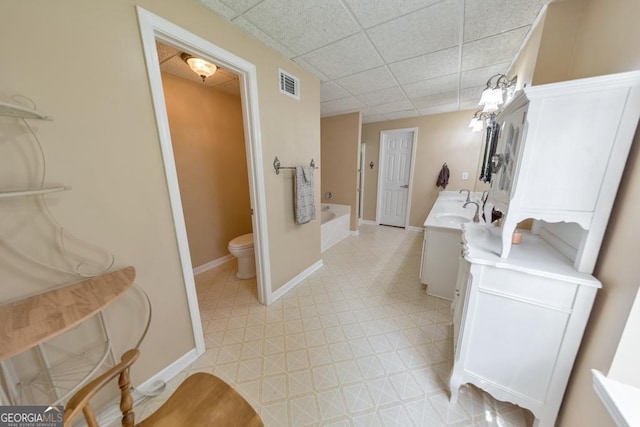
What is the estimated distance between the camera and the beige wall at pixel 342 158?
3.77 metres

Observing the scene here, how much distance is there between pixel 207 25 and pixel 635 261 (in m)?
2.40

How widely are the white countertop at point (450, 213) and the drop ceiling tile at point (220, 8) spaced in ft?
7.45

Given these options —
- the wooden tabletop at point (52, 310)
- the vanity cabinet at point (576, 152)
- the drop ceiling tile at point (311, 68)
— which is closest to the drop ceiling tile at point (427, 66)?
the drop ceiling tile at point (311, 68)

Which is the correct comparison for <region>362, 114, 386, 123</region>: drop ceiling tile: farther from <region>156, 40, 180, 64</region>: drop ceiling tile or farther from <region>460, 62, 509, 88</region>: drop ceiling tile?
<region>156, 40, 180, 64</region>: drop ceiling tile

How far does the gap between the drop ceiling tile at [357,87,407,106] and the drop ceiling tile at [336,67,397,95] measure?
13 centimetres

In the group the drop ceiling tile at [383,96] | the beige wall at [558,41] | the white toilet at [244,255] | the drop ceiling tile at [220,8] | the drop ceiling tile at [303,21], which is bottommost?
the white toilet at [244,255]

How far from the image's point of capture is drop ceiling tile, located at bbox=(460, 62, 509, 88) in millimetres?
2072

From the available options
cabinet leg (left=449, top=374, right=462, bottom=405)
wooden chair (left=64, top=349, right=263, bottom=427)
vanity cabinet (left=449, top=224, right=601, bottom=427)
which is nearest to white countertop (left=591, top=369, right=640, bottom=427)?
vanity cabinet (left=449, top=224, right=601, bottom=427)

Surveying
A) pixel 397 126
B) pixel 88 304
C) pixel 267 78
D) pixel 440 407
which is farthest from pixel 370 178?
pixel 88 304

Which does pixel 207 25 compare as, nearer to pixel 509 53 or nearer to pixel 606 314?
pixel 509 53

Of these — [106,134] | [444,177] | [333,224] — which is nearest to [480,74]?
[444,177]

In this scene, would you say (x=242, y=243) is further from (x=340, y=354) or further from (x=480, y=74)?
(x=480, y=74)

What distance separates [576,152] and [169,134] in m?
2.00

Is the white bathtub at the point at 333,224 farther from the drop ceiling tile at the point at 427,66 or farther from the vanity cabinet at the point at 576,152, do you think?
the vanity cabinet at the point at 576,152
